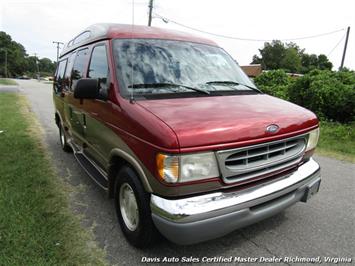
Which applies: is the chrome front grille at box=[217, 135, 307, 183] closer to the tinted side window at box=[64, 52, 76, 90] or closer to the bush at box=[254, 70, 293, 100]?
the tinted side window at box=[64, 52, 76, 90]

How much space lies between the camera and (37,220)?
11.7 feet

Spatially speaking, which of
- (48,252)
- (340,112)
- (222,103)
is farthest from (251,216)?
(340,112)

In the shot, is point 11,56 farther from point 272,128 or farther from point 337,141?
point 272,128

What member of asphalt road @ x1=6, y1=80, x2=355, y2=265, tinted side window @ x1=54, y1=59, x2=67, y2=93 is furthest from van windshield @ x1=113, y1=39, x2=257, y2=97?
tinted side window @ x1=54, y1=59, x2=67, y2=93

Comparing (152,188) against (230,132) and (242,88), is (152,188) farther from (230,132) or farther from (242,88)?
(242,88)

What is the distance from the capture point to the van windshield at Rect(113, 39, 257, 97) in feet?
10.6

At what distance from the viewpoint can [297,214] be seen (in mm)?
3787

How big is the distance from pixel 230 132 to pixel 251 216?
0.73 metres

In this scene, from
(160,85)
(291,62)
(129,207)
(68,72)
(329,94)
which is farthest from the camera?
(291,62)

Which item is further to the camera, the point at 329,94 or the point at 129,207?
the point at 329,94

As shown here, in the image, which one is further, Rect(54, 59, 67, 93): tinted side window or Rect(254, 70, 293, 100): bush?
Rect(254, 70, 293, 100): bush

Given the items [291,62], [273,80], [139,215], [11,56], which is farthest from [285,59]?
[139,215]

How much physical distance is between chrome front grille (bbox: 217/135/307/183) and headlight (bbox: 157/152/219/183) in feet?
0.34

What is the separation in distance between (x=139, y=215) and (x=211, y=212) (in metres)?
0.71
